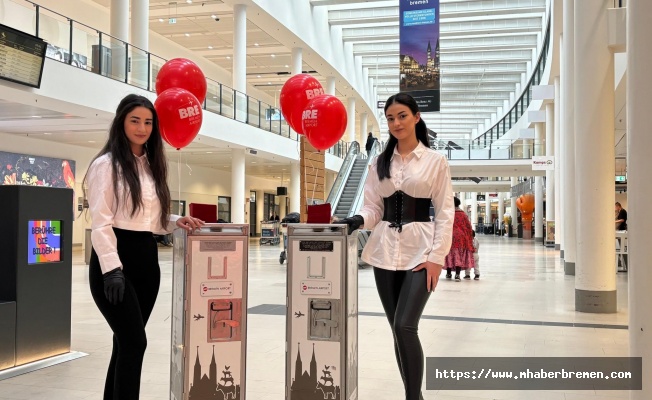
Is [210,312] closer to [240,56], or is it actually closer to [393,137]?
[393,137]

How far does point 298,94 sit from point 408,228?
10.9 ft

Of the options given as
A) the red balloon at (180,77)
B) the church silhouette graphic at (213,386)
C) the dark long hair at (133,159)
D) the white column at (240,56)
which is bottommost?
the church silhouette graphic at (213,386)

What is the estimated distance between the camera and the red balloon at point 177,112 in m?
4.35

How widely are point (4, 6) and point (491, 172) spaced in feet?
80.2

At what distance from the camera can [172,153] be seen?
20109 millimetres

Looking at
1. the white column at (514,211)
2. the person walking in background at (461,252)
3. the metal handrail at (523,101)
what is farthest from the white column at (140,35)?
the white column at (514,211)

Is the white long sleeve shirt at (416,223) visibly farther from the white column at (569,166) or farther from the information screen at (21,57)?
the white column at (569,166)

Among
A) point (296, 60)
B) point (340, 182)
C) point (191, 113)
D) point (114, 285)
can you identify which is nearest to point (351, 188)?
point (340, 182)

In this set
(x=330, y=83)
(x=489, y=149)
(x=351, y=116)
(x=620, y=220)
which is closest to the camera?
(x=620, y=220)

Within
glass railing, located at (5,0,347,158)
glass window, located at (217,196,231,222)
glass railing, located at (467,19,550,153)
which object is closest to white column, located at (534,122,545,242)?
glass railing, located at (467,19,550,153)

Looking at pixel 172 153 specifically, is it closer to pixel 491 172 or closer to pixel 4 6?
pixel 4 6

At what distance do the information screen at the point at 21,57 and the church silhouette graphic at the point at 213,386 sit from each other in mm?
8352

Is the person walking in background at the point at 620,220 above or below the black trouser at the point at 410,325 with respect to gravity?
above

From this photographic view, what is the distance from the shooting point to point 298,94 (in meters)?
5.86
